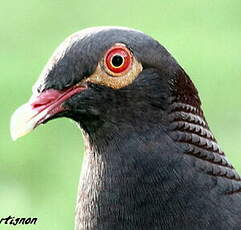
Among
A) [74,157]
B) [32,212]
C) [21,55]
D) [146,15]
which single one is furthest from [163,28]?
[32,212]

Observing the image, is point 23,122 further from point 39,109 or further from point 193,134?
point 193,134

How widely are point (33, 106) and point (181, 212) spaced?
96 cm

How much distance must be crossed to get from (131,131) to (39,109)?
1.69 feet

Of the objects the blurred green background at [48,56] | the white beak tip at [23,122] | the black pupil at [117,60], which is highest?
the blurred green background at [48,56]

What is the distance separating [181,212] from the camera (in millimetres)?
7977

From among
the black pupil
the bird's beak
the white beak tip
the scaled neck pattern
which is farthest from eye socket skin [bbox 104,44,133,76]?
the white beak tip

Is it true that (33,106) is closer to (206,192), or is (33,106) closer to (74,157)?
(206,192)

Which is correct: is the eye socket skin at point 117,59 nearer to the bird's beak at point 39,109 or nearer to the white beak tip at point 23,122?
the bird's beak at point 39,109

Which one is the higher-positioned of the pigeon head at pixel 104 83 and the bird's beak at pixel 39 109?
the pigeon head at pixel 104 83

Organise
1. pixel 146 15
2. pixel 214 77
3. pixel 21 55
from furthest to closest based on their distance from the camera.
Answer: pixel 146 15, pixel 21 55, pixel 214 77

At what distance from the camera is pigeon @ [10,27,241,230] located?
7.91 meters

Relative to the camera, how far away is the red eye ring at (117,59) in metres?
7.90

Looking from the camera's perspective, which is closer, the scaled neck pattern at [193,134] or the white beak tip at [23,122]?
the white beak tip at [23,122]

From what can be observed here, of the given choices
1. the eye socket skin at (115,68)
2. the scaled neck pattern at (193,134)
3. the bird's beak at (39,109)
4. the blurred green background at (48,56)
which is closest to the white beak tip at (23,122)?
the bird's beak at (39,109)
